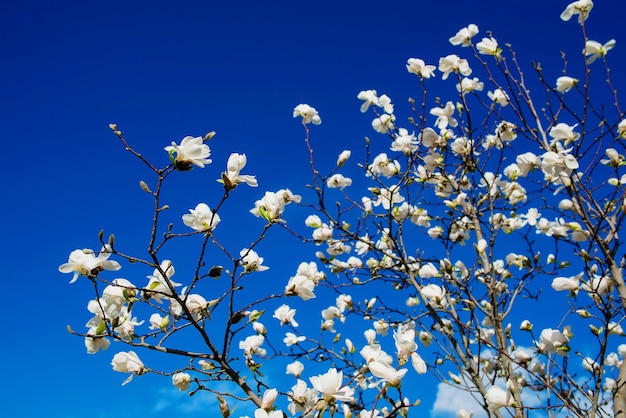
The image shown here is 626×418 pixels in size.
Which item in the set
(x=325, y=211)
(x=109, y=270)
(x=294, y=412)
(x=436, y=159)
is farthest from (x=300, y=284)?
(x=436, y=159)

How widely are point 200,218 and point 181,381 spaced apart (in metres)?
0.67

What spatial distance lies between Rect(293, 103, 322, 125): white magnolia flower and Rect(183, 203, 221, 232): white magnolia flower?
1868 mm

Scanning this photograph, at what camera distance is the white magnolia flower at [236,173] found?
1673 mm

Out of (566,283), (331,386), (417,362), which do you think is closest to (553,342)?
(566,283)

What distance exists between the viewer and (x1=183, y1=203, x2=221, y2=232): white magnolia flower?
1777 mm

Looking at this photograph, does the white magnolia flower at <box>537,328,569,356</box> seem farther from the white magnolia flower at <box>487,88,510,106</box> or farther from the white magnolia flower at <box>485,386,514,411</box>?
the white magnolia flower at <box>487,88,510,106</box>

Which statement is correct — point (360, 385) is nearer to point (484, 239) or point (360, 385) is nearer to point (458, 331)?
point (458, 331)

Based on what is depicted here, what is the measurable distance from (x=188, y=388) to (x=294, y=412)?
45 cm

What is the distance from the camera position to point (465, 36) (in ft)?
11.5

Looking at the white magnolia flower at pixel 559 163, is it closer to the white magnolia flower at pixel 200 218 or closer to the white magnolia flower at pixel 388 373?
the white magnolia flower at pixel 388 373

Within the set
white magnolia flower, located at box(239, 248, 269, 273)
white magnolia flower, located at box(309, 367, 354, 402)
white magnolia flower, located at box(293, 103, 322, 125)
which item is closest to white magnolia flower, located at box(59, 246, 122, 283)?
white magnolia flower, located at box(239, 248, 269, 273)

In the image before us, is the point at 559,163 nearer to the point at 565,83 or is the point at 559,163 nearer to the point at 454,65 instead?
the point at 565,83

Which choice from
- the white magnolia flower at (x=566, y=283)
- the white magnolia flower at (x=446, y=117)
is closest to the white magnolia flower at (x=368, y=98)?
the white magnolia flower at (x=446, y=117)

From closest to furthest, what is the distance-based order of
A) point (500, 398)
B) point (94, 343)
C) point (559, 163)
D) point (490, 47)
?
point (94, 343)
point (500, 398)
point (559, 163)
point (490, 47)
